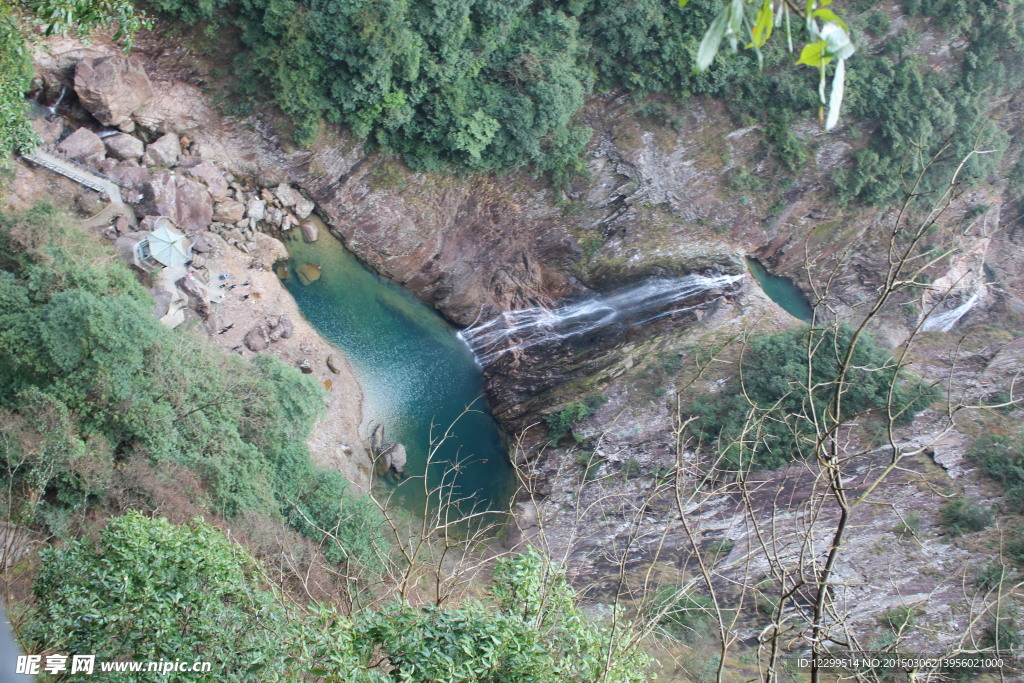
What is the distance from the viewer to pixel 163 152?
1648cm

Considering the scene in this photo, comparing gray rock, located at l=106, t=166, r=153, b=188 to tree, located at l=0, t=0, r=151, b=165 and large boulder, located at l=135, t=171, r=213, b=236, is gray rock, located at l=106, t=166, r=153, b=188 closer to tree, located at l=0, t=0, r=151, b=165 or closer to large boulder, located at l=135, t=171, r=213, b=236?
large boulder, located at l=135, t=171, r=213, b=236

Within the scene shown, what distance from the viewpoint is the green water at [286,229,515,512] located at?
17.9m

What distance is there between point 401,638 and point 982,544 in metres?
12.2

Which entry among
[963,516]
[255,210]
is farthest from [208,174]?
[963,516]

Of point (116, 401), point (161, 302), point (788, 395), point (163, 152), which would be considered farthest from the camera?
point (163, 152)

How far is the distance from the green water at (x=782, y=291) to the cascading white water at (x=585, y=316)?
2.14 m

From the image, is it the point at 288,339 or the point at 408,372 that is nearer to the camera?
the point at 288,339

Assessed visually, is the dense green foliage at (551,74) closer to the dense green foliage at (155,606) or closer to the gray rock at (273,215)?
the gray rock at (273,215)

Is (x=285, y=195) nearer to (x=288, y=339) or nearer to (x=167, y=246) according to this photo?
(x=167, y=246)

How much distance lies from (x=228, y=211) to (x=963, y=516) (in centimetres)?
1930

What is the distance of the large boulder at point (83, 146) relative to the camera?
50.2 ft

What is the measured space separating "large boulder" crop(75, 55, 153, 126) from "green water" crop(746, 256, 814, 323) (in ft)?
60.6

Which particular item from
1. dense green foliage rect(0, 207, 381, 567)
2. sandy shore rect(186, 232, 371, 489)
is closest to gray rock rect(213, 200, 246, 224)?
sandy shore rect(186, 232, 371, 489)

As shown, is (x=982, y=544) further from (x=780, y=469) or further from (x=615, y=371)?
(x=615, y=371)
